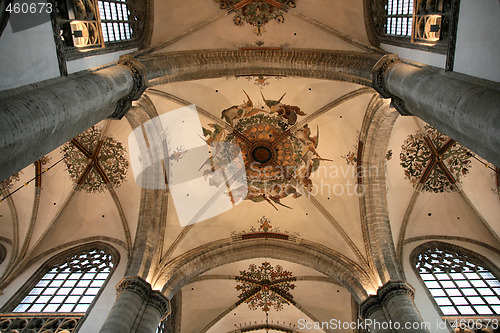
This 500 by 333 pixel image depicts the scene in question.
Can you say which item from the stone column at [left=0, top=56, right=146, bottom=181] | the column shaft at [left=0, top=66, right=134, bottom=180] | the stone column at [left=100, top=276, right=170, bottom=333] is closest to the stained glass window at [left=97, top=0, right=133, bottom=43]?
the stone column at [left=0, top=56, right=146, bottom=181]

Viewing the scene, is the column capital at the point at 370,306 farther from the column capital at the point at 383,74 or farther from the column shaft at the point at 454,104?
the column shaft at the point at 454,104

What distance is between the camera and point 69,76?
601cm

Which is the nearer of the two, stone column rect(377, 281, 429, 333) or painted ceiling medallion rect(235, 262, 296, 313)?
stone column rect(377, 281, 429, 333)

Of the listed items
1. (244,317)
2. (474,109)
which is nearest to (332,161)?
(244,317)

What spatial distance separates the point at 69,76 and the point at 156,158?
21.9 ft

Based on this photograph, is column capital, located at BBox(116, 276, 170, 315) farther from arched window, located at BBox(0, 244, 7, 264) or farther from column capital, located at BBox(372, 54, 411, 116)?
column capital, located at BBox(372, 54, 411, 116)

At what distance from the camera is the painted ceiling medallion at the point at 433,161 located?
470 inches

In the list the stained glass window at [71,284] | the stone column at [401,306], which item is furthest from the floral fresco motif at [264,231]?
the stained glass window at [71,284]

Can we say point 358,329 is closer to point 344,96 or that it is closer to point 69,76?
point 344,96

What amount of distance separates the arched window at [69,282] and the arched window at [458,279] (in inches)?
355

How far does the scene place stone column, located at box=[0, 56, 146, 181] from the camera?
4383mm

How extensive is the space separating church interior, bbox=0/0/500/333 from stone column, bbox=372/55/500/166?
122mm

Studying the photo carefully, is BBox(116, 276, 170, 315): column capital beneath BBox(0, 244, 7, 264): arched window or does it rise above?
beneath

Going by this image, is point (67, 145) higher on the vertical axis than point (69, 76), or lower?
higher
